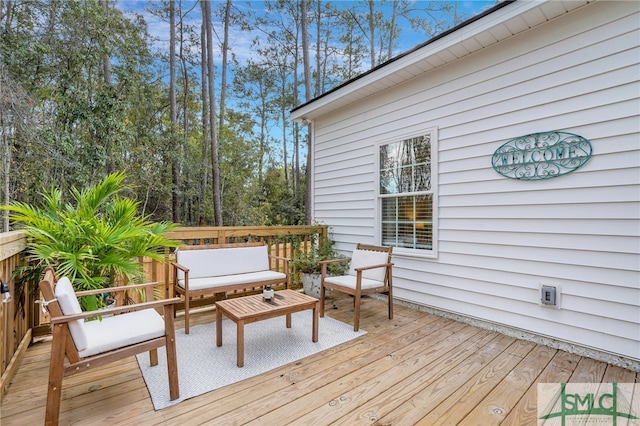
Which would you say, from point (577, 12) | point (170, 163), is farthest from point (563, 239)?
point (170, 163)

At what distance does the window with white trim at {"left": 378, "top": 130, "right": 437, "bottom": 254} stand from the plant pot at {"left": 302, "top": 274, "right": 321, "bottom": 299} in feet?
3.78

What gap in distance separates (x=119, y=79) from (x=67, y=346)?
615 centimetres

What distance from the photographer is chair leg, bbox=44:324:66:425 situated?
159cm

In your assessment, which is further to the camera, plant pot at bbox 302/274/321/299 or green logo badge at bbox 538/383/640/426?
plant pot at bbox 302/274/321/299

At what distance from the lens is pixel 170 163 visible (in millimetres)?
8430

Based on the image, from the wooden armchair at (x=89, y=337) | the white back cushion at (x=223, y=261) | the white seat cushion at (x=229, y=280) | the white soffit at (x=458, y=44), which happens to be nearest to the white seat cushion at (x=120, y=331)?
the wooden armchair at (x=89, y=337)

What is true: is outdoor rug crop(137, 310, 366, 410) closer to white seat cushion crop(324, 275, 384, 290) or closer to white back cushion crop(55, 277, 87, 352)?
white seat cushion crop(324, 275, 384, 290)

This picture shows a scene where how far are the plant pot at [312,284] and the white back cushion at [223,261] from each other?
0.70 m

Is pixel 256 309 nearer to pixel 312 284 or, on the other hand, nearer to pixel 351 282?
pixel 351 282

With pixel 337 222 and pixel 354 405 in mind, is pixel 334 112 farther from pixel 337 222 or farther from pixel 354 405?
pixel 354 405

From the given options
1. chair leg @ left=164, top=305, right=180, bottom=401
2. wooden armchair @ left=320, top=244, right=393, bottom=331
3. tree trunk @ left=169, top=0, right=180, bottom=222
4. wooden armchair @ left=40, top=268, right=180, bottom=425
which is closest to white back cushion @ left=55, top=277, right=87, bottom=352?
wooden armchair @ left=40, top=268, right=180, bottom=425

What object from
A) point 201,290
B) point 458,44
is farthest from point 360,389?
point 458,44

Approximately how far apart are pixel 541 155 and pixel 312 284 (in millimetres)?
3146

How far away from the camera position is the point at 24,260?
2600 millimetres
